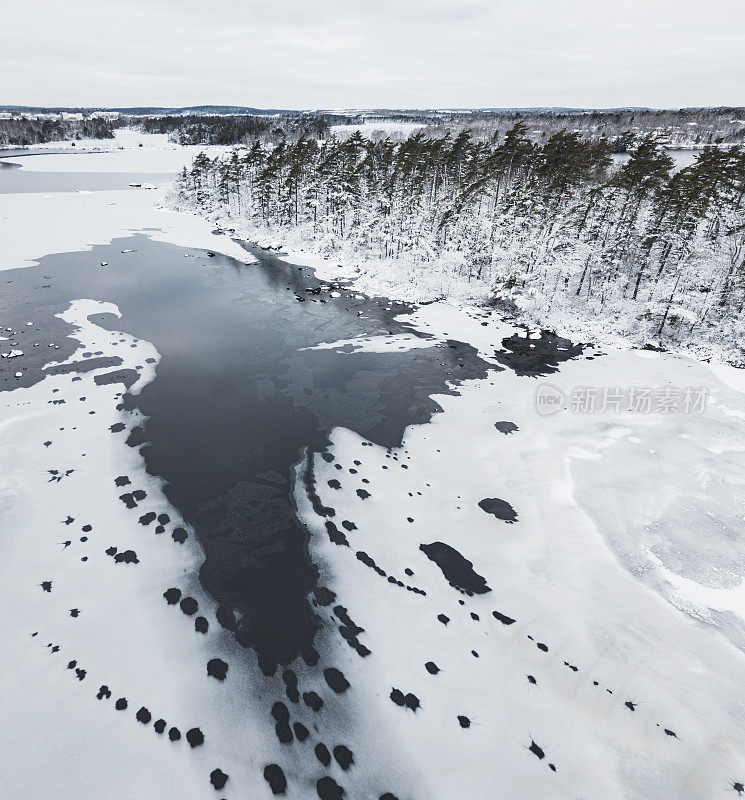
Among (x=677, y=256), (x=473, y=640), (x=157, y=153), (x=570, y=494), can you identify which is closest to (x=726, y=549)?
(x=570, y=494)

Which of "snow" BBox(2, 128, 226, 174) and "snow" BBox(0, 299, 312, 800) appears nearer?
"snow" BBox(0, 299, 312, 800)

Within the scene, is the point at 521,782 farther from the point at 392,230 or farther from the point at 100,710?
the point at 392,230

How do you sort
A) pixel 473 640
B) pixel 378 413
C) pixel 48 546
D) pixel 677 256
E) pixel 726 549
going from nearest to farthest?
1. pixel 473 640
2. pixel 48 546
3. pixel 726 549
4. pixel 378 413
5. pixel 677 256

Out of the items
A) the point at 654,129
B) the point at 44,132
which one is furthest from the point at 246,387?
the point at 44,132

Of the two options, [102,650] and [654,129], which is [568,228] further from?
[654,129]

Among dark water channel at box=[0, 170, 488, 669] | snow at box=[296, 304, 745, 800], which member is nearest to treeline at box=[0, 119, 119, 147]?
dark water channel at box=[0, 170, 488, 669]

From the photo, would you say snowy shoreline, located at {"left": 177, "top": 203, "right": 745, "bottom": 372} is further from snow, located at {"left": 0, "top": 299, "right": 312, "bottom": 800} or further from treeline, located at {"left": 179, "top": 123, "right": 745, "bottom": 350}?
snow, located at {"left": 0, "top": 299, "right": 312, "bottom": 800}
